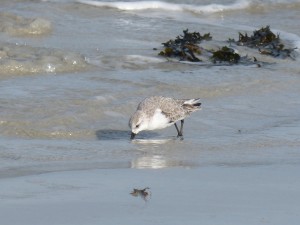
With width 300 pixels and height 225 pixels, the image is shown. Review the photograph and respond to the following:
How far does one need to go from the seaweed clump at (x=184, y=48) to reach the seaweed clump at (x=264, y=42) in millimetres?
693

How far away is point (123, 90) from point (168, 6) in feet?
18.2

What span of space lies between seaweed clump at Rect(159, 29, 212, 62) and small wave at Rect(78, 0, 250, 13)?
8.76ft

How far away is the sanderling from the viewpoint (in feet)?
24.9

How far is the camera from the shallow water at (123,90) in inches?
271

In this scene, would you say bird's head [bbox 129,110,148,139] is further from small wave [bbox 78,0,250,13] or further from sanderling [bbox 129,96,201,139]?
small wave [bbox 78,0,250,13]

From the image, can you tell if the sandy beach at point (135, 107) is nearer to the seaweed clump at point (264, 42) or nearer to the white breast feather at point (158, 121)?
the seaweed clump at point (264, 42)

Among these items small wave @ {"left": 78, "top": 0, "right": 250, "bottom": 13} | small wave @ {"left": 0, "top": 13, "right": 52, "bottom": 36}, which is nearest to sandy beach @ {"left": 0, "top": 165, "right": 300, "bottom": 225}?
small wave @ {"left": 0, "top": 13, "right": 52, "bottom": 36}

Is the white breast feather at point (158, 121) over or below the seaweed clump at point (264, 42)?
below

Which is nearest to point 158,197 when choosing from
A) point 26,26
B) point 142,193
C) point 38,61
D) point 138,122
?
point 142,193

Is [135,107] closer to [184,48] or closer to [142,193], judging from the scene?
[184,48]

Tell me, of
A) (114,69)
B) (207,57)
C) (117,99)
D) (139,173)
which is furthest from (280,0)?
(139,173)

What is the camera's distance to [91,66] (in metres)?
10.1

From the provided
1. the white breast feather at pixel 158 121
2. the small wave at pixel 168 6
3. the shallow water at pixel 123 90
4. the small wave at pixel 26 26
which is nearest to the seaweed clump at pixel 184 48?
the shallow water at pixel 123 90

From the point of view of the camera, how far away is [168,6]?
14.4 m
